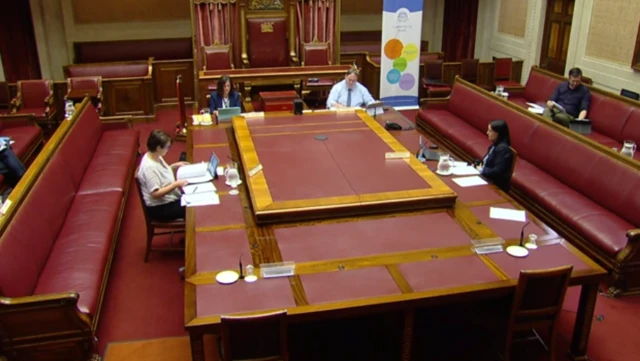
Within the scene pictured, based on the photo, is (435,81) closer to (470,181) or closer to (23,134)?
(470,181)

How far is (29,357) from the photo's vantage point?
3592mm

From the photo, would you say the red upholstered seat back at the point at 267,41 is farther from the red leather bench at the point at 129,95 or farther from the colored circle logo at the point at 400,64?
the colored circle logo at the point at 400,64

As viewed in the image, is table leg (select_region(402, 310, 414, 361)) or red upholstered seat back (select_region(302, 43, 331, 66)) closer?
table leg (select_region(402, 310, 414, 361))

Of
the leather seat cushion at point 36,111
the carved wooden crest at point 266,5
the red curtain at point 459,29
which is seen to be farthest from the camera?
the red curtain at point 459,29

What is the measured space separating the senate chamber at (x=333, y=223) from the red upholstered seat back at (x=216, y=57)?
80 cm

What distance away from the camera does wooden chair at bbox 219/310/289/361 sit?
9.64 ft

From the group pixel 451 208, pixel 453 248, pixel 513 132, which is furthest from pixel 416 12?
pixel 453 248

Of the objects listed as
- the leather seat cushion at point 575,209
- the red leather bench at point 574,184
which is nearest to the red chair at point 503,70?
the red leather bench at point 574,184

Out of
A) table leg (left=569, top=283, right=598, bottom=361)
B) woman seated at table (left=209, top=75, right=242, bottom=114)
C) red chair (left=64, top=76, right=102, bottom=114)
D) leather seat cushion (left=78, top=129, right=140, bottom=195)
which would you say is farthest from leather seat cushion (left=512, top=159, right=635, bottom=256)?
red chair (left=64, top=76, right=102, bottom=114)

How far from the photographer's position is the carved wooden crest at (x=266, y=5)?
394 inches

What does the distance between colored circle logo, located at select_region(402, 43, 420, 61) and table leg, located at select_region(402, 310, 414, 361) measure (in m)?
6.81

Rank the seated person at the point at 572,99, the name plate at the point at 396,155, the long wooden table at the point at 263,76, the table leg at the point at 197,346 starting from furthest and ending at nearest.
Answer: the long wooden table at the point at 263,76 < the seated person at the point at 572,99 < the name plate at the point at 396,155 < the table leg at the point at 197,346

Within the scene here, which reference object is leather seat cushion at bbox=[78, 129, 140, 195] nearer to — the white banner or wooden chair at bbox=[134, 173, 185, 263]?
wooden chair at bbox=[134, 173, 185, 263]

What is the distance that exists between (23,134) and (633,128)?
733cm
